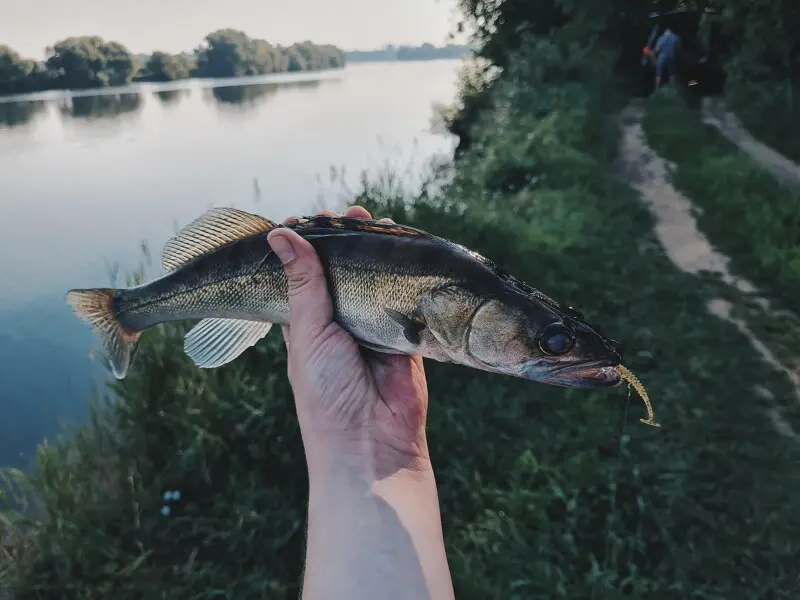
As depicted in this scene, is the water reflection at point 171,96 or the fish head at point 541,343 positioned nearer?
the fish head at point 541,343

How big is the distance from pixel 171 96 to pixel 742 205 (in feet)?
108

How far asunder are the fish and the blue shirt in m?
19.4

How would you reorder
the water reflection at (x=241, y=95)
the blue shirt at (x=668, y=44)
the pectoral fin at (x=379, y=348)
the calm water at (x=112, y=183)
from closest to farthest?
the pectoral fin at (x=379, y=348) < the calm water at (x=112, y=183) < the blue shirt at (x=668, y=44) < the water reflection at (x=241, y=95)

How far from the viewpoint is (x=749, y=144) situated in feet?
41.6

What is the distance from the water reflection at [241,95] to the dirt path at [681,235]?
19.8 metres

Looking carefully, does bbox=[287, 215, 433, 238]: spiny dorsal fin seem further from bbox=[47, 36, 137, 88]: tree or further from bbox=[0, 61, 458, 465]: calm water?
bbox=[47, 36, 137, 88]: tree

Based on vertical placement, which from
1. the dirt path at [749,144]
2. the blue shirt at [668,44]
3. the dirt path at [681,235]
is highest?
the blue shirt at [668,44]

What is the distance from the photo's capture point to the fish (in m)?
2.30

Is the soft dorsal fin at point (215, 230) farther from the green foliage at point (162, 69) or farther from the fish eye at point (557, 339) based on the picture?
the green foliage at point (162, 69)

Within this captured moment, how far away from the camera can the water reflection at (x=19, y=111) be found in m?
23.1

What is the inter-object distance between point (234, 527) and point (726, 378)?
13.6 feet

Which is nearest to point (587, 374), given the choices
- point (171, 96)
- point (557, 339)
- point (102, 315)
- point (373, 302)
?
point (557, 339)

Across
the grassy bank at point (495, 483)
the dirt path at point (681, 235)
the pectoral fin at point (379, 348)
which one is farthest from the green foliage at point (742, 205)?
the pectoral fin at point (379, 348)

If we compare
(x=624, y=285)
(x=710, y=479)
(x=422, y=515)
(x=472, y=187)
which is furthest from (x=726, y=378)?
(x=472, y=187)
